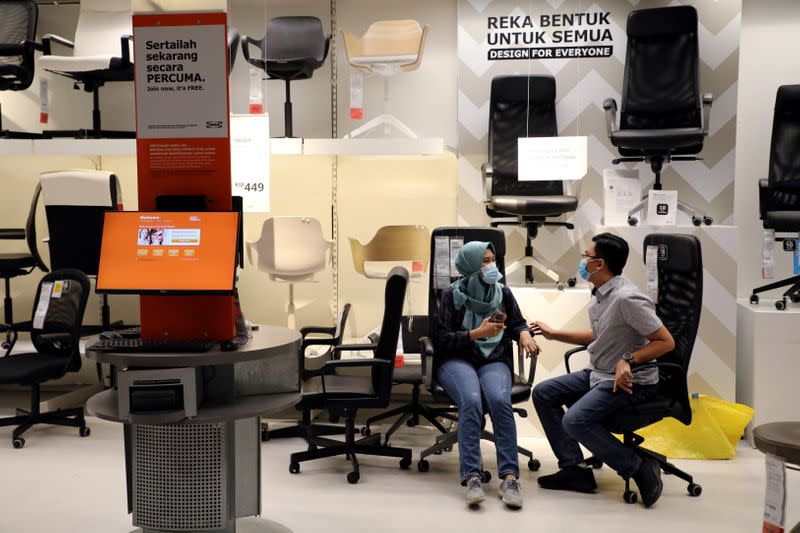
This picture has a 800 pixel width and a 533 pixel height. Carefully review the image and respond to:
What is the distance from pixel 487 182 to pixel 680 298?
2.14 m

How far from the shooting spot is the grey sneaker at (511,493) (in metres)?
3.85

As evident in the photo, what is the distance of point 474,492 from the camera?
387 centimetres

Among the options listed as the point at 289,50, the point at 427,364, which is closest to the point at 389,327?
the point at 427,364

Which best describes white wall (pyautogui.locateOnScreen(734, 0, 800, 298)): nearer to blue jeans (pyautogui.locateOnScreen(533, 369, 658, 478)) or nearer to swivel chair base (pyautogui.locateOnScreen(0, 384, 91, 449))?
blue jeans (pyautogui.locateOnScreen(533, 369, 658, 478))

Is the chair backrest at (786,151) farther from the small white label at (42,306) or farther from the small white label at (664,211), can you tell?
the small white label at (42,306)

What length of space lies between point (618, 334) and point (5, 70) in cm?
482

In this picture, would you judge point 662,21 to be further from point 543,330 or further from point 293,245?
point 293,245

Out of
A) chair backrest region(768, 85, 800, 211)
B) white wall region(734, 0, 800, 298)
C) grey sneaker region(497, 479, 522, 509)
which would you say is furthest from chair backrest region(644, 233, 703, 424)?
white wall region(734, 0, 800, 298)

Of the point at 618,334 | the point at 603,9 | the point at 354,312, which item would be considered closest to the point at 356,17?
the point at 603,9

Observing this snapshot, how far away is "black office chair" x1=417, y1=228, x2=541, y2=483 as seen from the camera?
4.30 m

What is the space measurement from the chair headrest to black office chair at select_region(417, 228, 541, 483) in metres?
2.29

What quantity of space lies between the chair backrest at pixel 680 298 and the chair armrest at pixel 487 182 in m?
1.83

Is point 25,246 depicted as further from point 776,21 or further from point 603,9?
point 776,21

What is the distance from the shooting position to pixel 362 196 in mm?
6562
